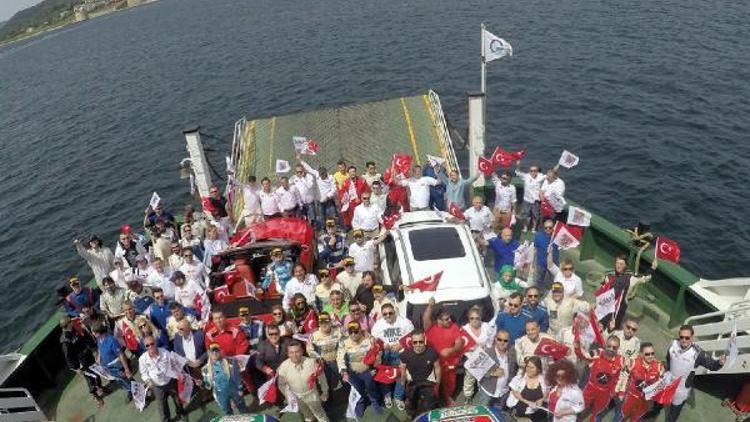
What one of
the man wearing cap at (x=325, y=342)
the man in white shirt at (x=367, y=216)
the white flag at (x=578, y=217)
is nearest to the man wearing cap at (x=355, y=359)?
the man wearing cap at (x=325, y=342)

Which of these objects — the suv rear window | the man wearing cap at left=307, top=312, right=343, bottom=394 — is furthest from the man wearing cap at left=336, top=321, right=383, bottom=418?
the suv rear window

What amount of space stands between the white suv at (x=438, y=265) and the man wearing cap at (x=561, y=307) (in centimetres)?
93

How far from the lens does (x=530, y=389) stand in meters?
7.56

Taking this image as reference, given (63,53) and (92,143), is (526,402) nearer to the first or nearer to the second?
(92,143)

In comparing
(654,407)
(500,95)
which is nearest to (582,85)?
(500,95)

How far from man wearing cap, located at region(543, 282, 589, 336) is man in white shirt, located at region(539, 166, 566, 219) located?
388 centimetres

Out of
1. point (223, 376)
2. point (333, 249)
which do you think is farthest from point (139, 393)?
point (333, 249)

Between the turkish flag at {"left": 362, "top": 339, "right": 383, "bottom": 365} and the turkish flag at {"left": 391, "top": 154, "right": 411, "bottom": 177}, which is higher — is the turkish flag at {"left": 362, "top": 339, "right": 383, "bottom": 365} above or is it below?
below

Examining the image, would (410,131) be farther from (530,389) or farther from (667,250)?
(530,389)

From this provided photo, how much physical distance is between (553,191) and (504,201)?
1096mm

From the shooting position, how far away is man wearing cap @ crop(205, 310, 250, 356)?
876cm

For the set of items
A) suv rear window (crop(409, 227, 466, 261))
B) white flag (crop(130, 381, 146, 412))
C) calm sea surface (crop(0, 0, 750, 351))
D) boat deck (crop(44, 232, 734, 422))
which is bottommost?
calm sea surface (crop(0, 0, 750, 351))

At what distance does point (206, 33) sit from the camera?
62875 mm

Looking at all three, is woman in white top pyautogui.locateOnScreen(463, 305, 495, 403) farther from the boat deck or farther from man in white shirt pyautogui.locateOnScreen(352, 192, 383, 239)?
man in white shirt pyautogui.locateOnScreen(352, 192, 383, 239)
